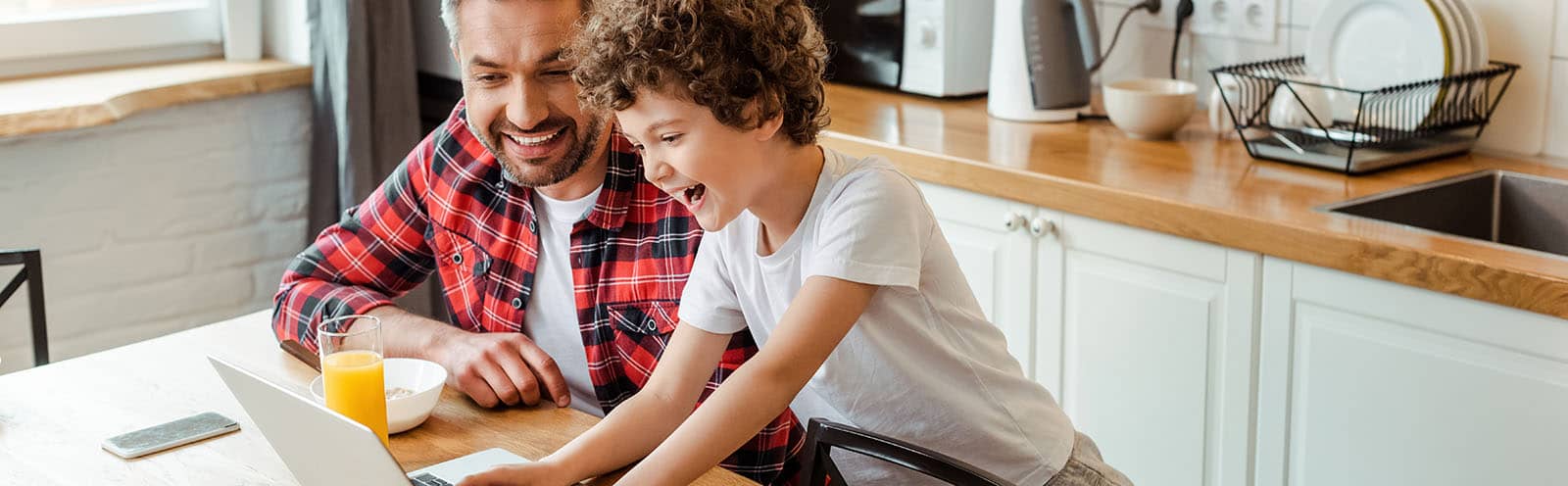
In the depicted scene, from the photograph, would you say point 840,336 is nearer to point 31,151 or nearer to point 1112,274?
point 1112,274

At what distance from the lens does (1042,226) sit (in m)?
2.23

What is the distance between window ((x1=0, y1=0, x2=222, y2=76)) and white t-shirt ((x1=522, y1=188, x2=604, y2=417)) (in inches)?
62.5

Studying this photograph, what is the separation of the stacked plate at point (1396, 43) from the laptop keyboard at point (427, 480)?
155 centimetres

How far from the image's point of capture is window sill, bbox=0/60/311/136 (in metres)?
2.60

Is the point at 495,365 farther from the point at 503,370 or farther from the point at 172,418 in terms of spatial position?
the point at 172,418

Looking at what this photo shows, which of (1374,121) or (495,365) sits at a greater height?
(1374,121)

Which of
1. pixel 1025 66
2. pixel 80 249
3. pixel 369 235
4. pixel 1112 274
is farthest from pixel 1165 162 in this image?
pixel 80 249

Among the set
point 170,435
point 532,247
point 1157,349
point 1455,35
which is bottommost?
point 1157,349

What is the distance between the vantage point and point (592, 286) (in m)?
1.71

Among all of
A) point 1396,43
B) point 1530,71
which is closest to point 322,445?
point 1396,43

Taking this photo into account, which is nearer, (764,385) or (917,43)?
(764,385)

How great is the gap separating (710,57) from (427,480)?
447mm

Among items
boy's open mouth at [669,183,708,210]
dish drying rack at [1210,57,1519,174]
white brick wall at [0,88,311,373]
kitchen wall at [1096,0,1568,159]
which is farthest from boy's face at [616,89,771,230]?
white brick wall at [0,88,311,373]

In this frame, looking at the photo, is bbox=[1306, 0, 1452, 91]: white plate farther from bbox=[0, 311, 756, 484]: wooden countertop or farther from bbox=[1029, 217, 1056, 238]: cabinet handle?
bbox=[0, 311, 756, 484]: wooden countertop
